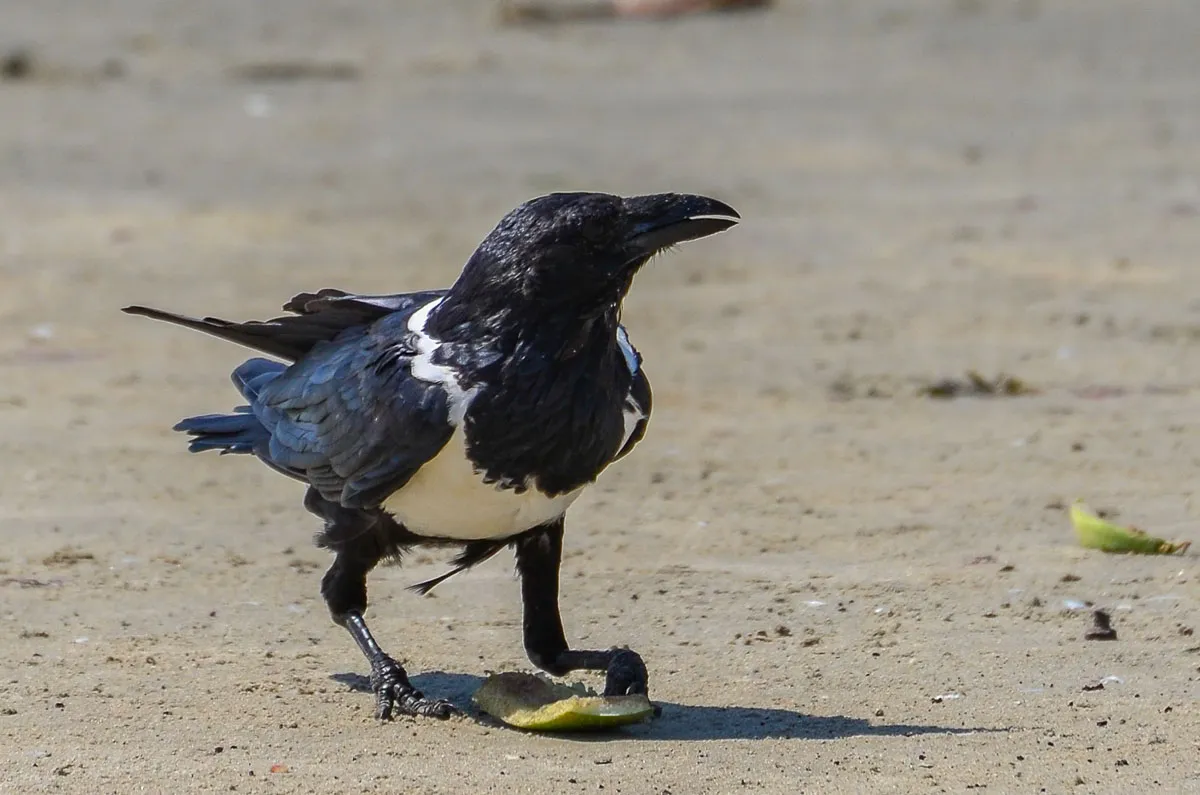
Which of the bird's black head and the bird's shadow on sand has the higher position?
the bird's black head

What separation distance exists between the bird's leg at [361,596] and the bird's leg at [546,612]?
0.30 m

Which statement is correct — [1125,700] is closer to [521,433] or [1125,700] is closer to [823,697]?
[823,697]

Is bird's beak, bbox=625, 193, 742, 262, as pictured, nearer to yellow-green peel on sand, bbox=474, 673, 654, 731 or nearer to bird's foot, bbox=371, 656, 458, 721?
yellow-green peel on sand, bbox=474, 673, 654, 731

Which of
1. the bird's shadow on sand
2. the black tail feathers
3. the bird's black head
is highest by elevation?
the bird's black head

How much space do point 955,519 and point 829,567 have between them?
663 mm

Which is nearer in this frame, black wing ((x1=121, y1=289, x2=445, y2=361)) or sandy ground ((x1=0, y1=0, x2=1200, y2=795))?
sandy ground ((x1=0, y1=0, x2=1200, y2=795))

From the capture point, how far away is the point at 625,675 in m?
4.72

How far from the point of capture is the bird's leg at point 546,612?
4.84 metres

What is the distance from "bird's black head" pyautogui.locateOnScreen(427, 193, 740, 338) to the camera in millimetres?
4520

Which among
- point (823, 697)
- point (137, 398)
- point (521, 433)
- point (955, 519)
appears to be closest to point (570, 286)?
point (521, 433)

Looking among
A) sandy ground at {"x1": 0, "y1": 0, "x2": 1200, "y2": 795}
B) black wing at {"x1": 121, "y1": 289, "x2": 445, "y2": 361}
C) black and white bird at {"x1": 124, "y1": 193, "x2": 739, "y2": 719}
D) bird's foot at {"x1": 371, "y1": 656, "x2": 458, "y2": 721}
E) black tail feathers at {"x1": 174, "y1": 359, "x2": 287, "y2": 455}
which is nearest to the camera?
black and white bird at {"x1": 124, "y1": 193, "x2": 739, "y2": 719}

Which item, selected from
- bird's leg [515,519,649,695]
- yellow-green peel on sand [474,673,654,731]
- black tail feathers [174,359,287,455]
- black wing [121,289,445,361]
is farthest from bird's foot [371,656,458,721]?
black wing [121,289,445,361]

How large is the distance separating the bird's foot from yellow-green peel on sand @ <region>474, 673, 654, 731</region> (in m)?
0.10

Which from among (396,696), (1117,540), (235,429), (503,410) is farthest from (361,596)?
(1117,540)
